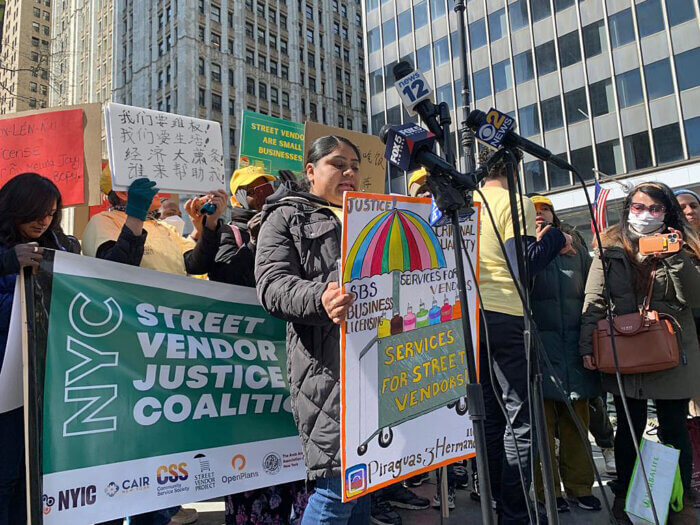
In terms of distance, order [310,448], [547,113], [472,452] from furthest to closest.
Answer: [547,113] → [472,452] → [310,448]

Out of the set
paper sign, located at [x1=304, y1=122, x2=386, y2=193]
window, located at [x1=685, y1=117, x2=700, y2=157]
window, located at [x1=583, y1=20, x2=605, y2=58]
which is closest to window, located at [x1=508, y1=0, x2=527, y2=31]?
window, located at [x1=583, y1=20, x2=605, y2=58]

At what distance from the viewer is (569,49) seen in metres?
26.1

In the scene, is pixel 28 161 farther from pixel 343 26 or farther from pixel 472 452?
pixel 343 26

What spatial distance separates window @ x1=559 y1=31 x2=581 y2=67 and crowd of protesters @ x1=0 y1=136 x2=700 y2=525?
24843 millimetres

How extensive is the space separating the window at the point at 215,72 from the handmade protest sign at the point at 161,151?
4241 cm

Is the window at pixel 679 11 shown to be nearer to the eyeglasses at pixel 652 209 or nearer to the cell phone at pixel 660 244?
the eyeglasses at pixel 652 209

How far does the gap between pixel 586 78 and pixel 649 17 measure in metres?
3.22

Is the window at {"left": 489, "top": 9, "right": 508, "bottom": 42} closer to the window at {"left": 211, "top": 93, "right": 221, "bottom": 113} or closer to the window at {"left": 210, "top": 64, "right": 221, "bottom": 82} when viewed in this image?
the window at {"left": 211, "top": 93, "right": 221, "bottom": 113}

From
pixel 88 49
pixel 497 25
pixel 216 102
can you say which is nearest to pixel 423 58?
pixel 497 25

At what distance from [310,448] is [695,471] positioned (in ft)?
9.14

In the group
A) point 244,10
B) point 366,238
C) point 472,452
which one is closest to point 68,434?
point 366,238

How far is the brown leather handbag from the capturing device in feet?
9.84

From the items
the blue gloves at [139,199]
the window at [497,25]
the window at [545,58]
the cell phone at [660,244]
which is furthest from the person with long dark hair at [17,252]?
the window at [497,25]

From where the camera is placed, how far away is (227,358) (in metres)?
2.81
